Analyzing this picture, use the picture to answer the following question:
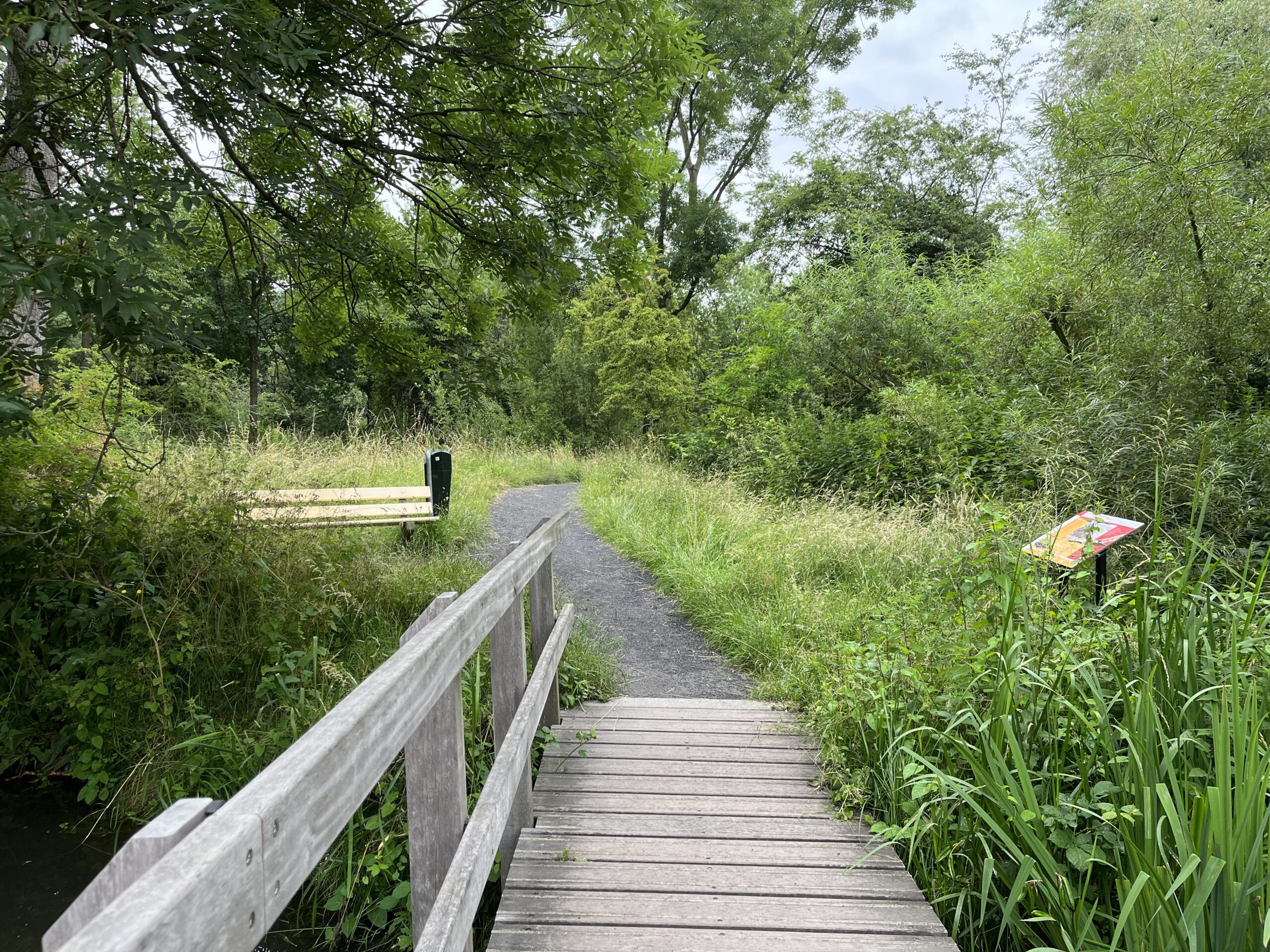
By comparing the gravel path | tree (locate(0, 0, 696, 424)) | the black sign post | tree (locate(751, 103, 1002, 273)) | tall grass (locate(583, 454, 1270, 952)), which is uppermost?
tree (locate(751, 103, 1002, 273))

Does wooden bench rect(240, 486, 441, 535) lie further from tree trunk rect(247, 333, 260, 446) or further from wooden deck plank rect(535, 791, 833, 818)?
wooden deck plank rect(535, 791, 833, 818)

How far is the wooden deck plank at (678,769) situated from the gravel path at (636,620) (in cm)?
112

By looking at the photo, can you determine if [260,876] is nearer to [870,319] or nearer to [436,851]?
[436,851]

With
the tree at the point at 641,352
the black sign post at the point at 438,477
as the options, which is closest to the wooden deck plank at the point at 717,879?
the black sign post at the point at 438,477

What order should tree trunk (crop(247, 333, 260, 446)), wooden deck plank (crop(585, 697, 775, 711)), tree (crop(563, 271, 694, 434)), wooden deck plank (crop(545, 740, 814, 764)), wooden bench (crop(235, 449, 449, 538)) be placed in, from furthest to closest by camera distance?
1. tree (crop(563, 271, 694, 434))
2. tree trunk (crop(247, 333, 260, 446))
3. wooden bench (crop(235, 449, 449, 538))
4. wooden deck plank (crop(585, 697, 775, 711))
5. wooden deck plank (crop(545, 740, 814, 764))

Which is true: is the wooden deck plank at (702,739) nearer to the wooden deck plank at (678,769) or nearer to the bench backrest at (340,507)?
the wooden deck plank at (678,769)

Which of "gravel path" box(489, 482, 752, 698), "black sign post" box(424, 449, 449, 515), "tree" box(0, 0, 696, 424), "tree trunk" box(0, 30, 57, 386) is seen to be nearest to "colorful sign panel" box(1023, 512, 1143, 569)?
"gravel path" box(489, 482, 752, 698)

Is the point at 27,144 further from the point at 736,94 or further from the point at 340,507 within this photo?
the point at 736,94

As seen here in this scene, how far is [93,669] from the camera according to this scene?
4.36m

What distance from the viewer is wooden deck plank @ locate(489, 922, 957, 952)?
225cm

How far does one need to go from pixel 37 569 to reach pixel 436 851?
411cm

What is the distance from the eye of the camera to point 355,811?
1.13 metres

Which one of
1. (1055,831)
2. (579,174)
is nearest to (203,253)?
(579,174)

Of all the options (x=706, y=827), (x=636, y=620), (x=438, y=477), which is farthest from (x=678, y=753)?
(x=438, y=477)
